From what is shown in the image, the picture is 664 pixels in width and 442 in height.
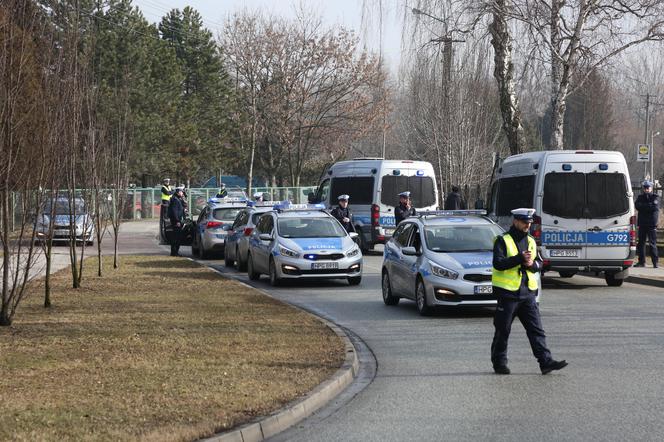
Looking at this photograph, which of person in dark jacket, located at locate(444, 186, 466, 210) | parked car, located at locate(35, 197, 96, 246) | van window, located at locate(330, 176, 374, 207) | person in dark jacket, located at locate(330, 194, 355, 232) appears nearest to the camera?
parked car, located at locate(35, 197, 96, 246)

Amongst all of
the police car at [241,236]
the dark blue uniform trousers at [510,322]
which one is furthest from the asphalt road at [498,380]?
the police car at [241,236]

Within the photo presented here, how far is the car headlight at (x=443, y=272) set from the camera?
16.5 m

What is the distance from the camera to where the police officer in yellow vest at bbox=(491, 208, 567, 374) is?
11.1m

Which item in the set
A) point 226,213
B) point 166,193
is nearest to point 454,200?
point 226,213

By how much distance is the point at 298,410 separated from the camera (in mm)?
9008

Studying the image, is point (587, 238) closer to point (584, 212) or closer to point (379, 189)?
point (584, 212)

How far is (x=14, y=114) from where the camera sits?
1280cm

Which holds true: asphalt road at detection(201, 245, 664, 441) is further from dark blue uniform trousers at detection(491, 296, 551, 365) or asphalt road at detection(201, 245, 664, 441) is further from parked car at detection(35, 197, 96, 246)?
parked car at detection(35, 197, 96, 246)

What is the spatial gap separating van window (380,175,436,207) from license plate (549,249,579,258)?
11.2m

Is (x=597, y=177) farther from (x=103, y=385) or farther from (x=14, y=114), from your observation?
(x=103, y=385)

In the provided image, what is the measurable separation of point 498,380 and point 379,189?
21.0 meters

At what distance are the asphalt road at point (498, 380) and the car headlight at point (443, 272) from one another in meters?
0.63

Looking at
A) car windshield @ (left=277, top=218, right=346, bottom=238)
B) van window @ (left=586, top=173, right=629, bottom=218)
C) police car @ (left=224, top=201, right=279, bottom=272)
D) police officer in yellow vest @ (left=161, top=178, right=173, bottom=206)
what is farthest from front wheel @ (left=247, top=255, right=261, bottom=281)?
police officer in yellow vest @ (left=161, top=178, right=173, bottom=206)

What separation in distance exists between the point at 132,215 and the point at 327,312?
46.9m
